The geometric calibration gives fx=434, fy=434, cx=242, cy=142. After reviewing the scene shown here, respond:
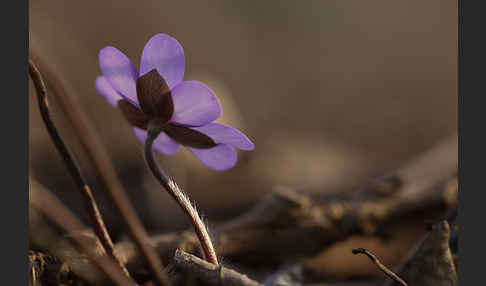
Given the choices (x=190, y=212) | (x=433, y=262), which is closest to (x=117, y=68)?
(x=190, y=212)

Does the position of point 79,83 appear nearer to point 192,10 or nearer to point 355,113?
point 192,10

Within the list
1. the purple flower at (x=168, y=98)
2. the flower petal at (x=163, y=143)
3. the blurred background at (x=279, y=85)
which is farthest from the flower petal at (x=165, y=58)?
the blurred background at (x=279, y=85)

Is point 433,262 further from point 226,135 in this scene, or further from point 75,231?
point 75,231

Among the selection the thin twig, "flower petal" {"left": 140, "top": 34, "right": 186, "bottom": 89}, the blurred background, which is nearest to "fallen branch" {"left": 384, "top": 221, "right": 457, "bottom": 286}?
the thin twig

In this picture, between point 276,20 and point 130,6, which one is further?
point 276,20

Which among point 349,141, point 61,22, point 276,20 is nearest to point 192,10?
point 276,20

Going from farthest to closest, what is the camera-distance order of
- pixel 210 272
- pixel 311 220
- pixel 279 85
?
pixel 279 85 < pixel 311 220 < pixel 210 272

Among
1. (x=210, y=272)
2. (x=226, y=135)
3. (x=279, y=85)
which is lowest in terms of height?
(x=210, y=272)

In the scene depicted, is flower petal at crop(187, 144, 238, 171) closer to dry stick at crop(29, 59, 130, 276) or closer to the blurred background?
dry stick at crop(29, 59, 130, 276)
